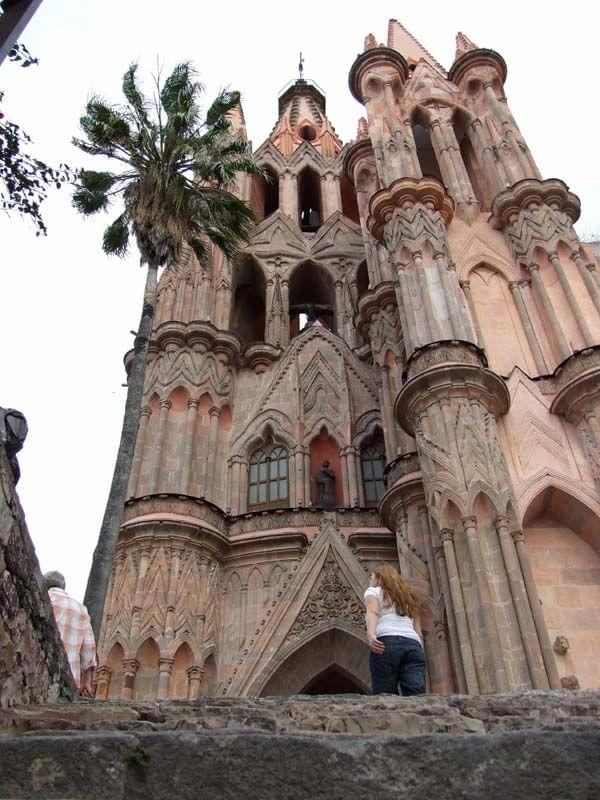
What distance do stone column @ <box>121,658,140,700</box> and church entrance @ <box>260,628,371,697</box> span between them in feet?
10.1

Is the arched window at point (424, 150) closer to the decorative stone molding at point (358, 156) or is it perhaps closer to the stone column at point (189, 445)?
the decorative stone molding at point (358, 156)

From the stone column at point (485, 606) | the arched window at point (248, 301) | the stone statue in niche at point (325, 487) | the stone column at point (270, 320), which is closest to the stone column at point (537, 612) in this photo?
the stone column at point (485, 606)

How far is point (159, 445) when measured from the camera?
794 inches

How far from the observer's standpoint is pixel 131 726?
3.70 metres

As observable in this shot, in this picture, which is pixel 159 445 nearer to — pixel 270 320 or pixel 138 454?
pixel 138 454

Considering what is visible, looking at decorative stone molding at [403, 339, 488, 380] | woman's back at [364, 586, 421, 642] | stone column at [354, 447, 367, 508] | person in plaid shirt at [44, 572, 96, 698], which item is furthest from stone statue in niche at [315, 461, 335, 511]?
person in plaid shirt at [44, 572, 96, 698]

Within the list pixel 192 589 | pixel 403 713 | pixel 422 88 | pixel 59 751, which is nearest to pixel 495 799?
pixel 403 713

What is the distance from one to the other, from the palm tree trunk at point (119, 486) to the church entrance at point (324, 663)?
5944 millimetres

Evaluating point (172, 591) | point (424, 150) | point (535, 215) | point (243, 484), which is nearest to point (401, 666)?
point (172, 591)

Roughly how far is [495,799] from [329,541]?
15448mm

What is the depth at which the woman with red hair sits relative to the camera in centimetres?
679

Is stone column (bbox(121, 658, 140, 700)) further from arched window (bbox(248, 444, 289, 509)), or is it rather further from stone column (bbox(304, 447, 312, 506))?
stone column (bbox(304, 447, 312, 506))

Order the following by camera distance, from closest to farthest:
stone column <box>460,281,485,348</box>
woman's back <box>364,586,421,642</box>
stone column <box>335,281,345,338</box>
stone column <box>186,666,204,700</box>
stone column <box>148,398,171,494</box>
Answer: woman's back <box>364,586,421,642</box>
stone column <box>186,666,204,700</box>
stone column <box>460,281,485,348</box>
stone column <box>148,398,171,494</box>
stone column <box>335,281,345,338</box>

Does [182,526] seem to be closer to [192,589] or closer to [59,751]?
[192,589]
